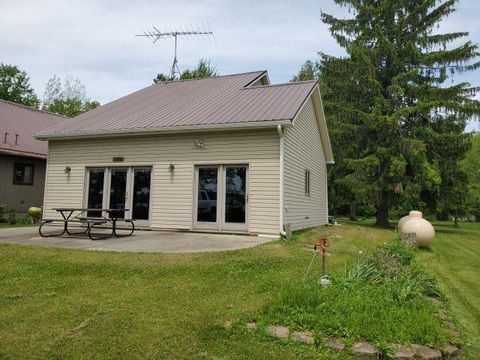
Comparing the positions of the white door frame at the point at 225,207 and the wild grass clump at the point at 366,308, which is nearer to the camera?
the wild grass clump at the point at 366,308

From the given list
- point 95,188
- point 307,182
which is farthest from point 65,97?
point 307,182

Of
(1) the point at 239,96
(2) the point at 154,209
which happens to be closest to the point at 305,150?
(1) the point at 239,96

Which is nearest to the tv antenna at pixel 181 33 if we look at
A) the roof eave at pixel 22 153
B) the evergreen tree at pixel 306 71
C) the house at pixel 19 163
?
the roof eave at pixel 22 153

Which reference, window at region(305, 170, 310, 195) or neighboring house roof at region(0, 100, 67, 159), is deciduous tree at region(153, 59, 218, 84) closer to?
neighboring house roof at region(0, 100, 67, 159)

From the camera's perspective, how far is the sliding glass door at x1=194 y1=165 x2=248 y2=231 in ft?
34.1

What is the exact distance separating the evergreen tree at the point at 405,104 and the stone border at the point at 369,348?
47.7ft

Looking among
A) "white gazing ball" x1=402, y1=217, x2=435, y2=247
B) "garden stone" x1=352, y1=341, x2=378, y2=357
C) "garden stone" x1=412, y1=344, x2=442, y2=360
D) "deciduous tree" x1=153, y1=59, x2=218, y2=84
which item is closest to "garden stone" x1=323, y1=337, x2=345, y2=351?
"garden stone" x1=352, y1=341, x2=378, y2=357

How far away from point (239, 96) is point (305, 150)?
9.84 feet

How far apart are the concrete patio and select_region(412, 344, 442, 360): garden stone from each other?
4.87 m

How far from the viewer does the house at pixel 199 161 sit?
1015 centimetres

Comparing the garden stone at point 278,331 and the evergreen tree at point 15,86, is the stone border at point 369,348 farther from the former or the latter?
the evergreen tree at point 15,86

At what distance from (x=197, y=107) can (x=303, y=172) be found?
423 cm

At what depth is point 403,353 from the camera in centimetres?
323

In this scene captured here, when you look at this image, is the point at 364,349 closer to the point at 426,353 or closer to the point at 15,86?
the point at 426,353
